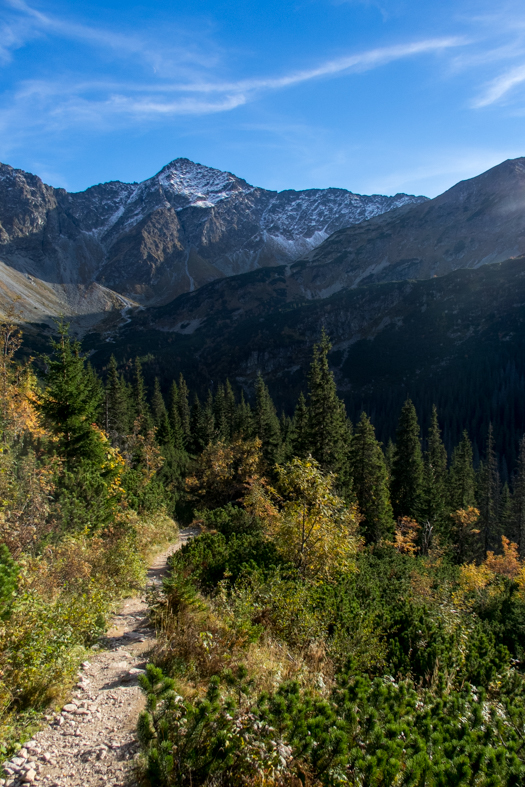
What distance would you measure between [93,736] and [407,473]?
1528 inches

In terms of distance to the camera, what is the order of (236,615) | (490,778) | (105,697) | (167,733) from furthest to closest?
(236,615), (105,697), (167,733), (490,778)

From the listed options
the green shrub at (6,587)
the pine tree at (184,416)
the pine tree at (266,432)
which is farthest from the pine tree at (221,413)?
the green shrub at (6,587)

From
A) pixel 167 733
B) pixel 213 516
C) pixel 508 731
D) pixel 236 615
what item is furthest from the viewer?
pixel 213 516

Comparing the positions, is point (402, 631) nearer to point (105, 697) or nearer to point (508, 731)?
point (508, 731)

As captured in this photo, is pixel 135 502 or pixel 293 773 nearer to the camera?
pixel 293 773

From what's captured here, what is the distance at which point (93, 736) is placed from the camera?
14.7 feet

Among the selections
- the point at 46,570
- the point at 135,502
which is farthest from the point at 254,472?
the point at 46,570

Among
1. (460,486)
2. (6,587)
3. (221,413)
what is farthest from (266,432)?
(6,587)

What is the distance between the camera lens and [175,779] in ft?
11.8

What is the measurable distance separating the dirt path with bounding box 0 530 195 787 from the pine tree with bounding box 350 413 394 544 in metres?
27.2

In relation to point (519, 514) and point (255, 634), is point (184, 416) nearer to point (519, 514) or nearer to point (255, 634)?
point (519, 514)

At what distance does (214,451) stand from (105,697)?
92.5 ft

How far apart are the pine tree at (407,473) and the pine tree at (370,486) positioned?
5710mm

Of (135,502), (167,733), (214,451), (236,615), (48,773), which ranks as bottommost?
(214,451)
